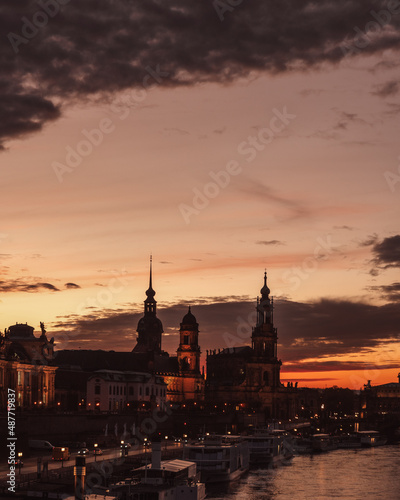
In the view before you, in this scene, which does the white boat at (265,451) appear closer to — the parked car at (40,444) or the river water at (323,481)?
the river water at (323,481)

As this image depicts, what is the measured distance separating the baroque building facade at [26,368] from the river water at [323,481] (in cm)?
3999

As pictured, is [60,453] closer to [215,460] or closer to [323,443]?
[215,460]

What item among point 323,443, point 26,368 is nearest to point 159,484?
point 26,368

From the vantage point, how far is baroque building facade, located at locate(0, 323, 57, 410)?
132 meters

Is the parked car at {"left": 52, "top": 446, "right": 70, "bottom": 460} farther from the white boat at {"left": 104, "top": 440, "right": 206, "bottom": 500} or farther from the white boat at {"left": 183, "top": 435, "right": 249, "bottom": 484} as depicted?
the white boat at {"left": 104, "top": 440, "right": 206, "bottom": 500}

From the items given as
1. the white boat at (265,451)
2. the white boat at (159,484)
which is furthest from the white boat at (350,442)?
the white boat at (159,484)

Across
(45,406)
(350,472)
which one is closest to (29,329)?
(45,406)

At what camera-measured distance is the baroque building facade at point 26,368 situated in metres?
132

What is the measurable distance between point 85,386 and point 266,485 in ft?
291

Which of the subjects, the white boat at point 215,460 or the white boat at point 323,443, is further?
the white boat at point 323,443

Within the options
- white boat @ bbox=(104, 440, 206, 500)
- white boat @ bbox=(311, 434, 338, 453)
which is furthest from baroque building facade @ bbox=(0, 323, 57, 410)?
white boat @ bbox=(104, 440, 206, 500)

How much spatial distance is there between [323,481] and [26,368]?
5813cm

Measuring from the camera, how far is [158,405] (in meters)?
186

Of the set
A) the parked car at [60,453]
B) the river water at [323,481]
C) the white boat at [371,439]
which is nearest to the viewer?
the river water at [323,481]
